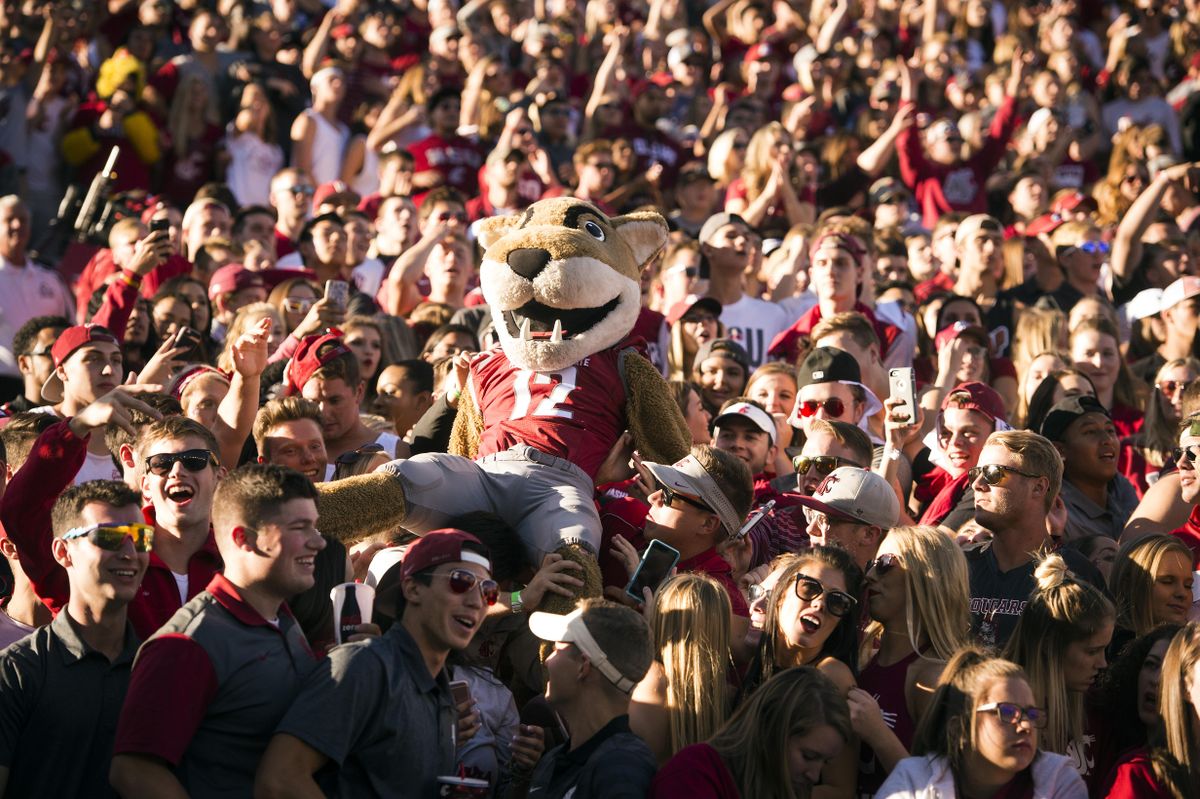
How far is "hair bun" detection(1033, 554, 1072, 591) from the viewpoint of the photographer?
5316mm

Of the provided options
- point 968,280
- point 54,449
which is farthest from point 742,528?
point 968,280

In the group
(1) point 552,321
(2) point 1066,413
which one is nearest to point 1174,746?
(1) point 552,321

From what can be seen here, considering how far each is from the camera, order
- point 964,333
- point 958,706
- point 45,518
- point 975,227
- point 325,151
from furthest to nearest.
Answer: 1. point 325,151
2. point 975,227
3. point 964,333
4. point 45,518
5. point 958,706

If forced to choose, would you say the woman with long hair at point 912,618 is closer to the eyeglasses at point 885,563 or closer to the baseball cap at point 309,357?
the eyeglasses at point 885,563

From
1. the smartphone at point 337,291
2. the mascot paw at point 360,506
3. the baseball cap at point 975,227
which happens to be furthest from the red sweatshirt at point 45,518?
the baseball cap at point 975,227

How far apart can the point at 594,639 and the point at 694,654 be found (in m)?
0.56

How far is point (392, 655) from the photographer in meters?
4.38

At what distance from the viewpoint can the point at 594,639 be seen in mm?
4672

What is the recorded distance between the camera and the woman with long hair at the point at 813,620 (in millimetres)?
5273

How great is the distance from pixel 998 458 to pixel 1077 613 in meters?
1.05

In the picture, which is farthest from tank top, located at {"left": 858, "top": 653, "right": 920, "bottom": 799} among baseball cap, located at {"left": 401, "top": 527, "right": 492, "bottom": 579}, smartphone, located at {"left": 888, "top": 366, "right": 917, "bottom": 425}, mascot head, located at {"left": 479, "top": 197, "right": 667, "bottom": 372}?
smartphone, located at {"left": 888, "top": 366, "right": 917, "bottom": 425}

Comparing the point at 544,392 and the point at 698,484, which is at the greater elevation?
the point at 544,392

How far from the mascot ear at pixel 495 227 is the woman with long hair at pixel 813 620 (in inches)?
77.6

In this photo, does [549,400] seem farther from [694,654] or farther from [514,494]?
[694,654]
